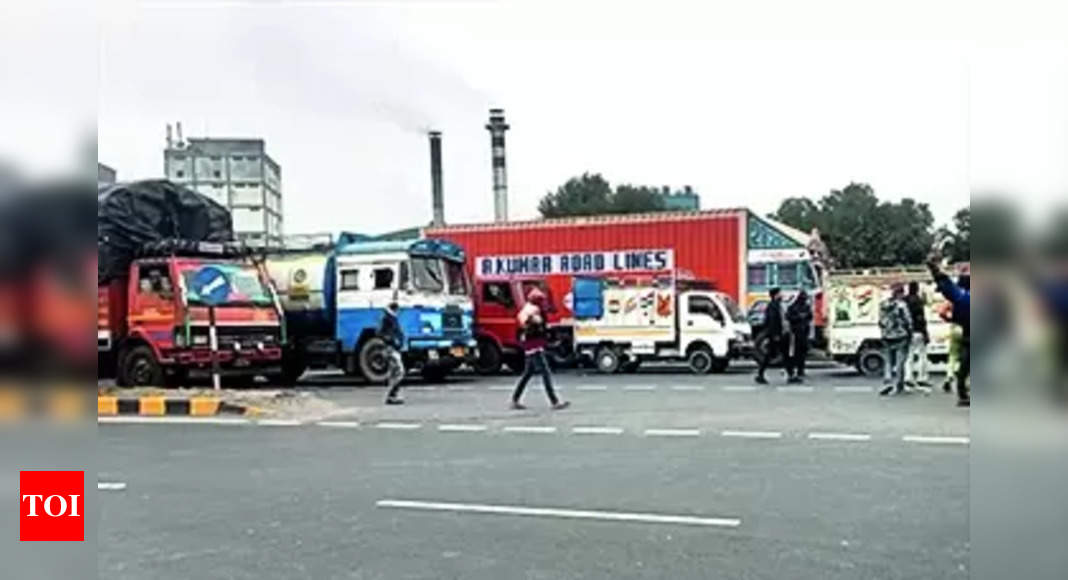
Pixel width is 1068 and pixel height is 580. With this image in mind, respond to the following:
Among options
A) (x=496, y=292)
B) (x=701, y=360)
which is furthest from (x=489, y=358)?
(x=701, y=360)

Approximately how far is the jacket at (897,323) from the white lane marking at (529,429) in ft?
19.3

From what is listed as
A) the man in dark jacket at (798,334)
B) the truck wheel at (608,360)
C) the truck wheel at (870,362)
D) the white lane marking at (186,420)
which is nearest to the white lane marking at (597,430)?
the white lane marking at (186,420)

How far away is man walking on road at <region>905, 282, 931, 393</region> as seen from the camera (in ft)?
50.1

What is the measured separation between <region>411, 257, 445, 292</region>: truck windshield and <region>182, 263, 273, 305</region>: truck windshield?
264 centimetres

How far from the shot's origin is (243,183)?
20.7 meters

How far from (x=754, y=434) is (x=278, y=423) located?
18.9 feet

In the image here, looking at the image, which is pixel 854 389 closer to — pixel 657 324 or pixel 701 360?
pixel 701 360

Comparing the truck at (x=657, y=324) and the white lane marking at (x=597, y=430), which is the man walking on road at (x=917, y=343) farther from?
the white lane marking at (x=597, y=430)

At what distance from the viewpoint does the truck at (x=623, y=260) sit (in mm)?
22266

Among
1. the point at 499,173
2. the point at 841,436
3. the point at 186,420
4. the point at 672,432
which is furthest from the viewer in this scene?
the point at 499,173

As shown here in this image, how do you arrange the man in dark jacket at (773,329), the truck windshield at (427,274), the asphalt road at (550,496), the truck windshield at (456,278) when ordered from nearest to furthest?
the asphalt road at (550,496)
the man in dark jacket at (773,329)
the truck windshield at (427,274)
the truck windshield at (456,278)

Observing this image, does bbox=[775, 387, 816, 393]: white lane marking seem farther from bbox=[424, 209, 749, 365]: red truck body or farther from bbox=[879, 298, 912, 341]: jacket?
bbox=[424, 209, 749, 365]: red truck body

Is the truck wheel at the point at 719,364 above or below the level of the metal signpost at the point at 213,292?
below

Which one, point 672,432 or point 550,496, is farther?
point 672,432
